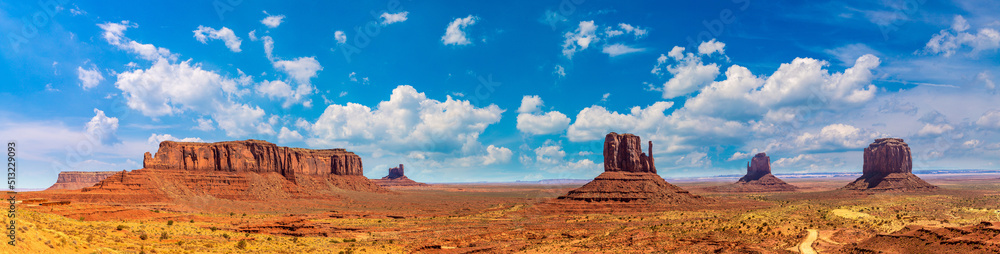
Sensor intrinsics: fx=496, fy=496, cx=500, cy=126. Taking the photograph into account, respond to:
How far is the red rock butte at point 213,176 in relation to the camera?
293 feet

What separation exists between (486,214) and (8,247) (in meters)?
71.2

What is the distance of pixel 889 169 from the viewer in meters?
148

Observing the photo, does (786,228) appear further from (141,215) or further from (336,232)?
(141,215)

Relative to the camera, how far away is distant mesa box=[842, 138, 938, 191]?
448 ft

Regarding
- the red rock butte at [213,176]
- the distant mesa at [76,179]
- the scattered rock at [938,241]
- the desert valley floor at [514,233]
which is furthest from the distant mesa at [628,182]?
the distant mesa at [76,179]

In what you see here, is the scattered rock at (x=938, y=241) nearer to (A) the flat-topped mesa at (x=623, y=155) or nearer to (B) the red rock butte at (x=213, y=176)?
(A) the flat-topped mesa at (x=623, y=155)

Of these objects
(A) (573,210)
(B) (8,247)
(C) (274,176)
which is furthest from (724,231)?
(C) (274,176)

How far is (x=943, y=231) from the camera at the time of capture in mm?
36094

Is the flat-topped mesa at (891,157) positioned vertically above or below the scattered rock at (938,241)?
above

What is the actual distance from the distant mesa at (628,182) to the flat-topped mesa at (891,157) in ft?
280

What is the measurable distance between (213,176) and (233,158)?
8557mm

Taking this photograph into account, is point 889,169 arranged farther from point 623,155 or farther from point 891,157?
point 623,155

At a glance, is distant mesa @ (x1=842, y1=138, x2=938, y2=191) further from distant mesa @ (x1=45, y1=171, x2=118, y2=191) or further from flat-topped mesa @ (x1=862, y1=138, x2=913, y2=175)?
distant mesa @ (x1=45, y1=171, x2=118, y2=191)

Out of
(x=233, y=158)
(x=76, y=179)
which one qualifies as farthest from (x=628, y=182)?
(x=76, y=179)
